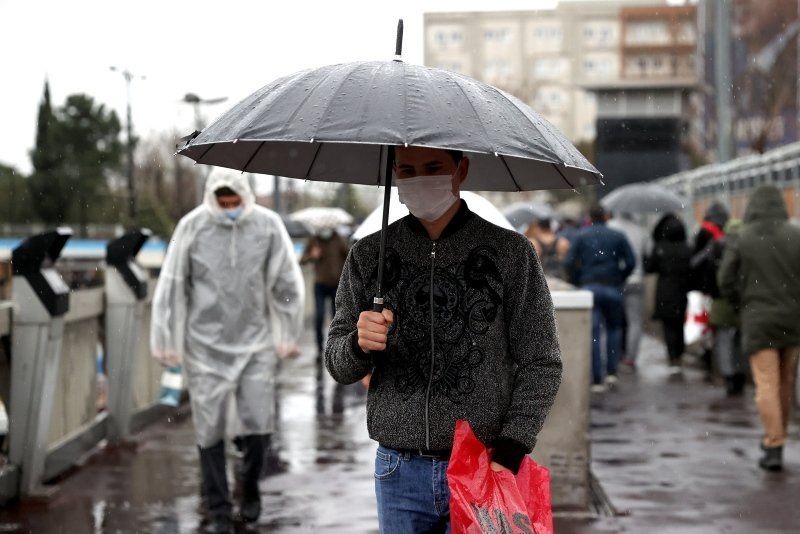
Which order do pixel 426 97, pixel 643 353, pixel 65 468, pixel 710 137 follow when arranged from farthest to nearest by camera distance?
pixel 710 137 → pixel 643 353 → pixel 65 468 → pixel 426 97

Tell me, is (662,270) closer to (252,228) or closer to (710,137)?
(252,228)

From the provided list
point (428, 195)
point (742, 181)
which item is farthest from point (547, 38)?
point (428, 195)

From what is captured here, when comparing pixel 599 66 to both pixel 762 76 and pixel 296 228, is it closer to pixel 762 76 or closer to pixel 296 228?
pixel 762 76

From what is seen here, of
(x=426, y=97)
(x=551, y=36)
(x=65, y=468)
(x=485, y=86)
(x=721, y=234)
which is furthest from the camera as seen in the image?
(x=551, y=36)

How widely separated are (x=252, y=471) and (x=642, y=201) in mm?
11486

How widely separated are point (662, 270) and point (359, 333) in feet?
36.9

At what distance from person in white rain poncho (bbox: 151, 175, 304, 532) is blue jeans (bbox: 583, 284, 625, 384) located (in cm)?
637

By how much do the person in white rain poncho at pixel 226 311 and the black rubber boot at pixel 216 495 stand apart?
0.03 feet

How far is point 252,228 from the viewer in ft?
22.5

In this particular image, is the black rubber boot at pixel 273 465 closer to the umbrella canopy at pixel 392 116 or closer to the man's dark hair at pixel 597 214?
the umbrella canopy at pixel 392 116

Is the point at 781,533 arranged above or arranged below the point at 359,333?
below

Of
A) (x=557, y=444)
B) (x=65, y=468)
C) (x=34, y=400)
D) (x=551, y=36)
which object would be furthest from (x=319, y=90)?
(x=551, y=36)

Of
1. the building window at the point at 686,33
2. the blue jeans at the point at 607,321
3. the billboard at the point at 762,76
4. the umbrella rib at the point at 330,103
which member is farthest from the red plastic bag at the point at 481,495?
the building window at the point at 686,33

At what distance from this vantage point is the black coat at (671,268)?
1408cm
